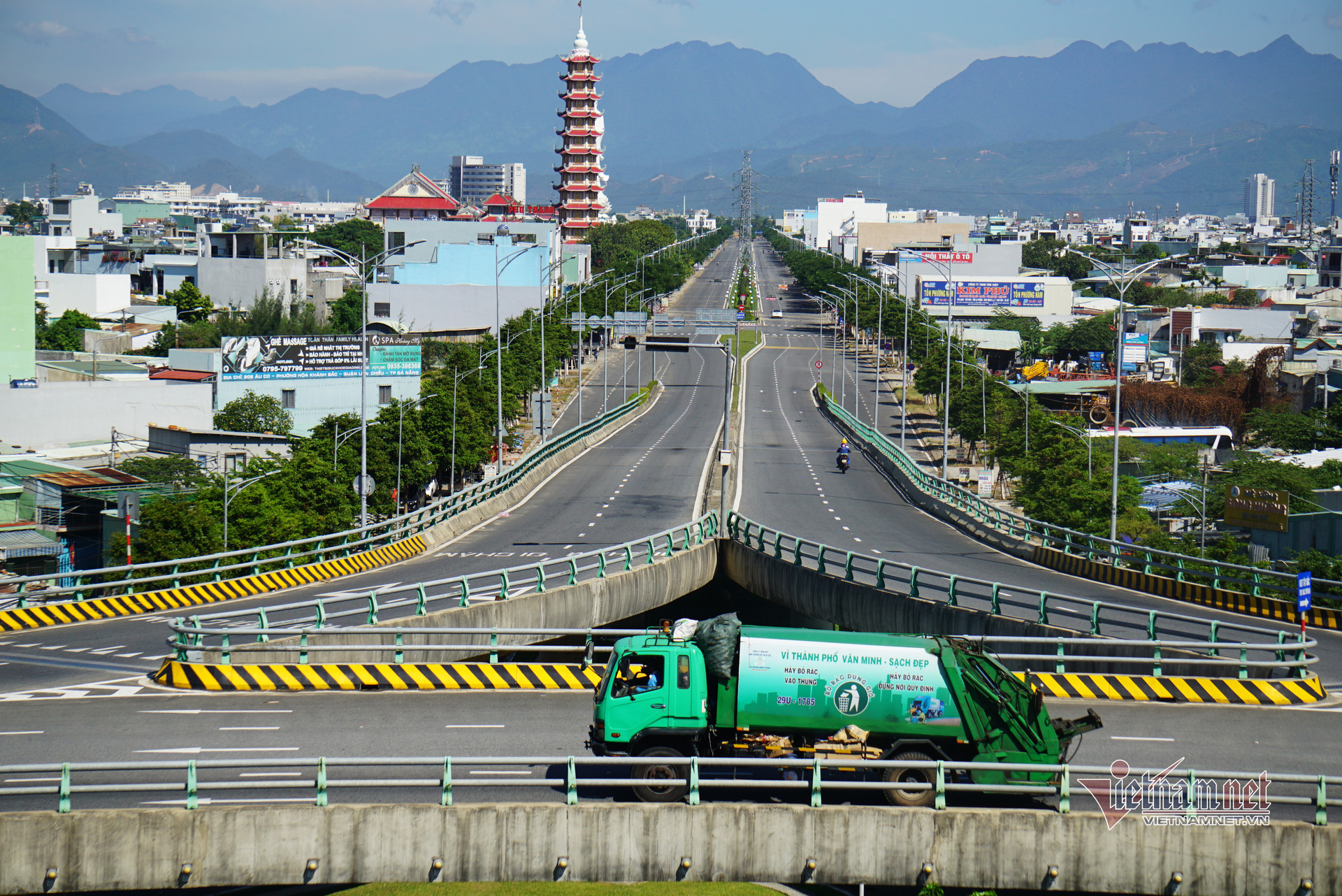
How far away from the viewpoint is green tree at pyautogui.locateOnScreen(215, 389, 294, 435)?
7344 cm

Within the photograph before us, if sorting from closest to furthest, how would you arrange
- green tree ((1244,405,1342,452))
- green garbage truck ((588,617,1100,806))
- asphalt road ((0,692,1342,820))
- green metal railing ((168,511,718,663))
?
asphalt road ((0,692,1342,820)) < green garbage truck ((588,617,1100,806)) < green metal railing ((168,511,718,663)) < green tree ((1244,405,1342,452))

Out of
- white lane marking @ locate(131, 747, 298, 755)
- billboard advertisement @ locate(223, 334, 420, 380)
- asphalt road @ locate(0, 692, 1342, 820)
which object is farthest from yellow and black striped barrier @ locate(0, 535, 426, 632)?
billboard advertisement @ locate(223, 334, 420, 380)

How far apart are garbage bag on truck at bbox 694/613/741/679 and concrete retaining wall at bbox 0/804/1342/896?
6.83 ft

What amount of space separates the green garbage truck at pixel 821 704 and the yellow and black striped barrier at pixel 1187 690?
14.4 ft

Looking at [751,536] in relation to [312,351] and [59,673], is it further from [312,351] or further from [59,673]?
[312,351]

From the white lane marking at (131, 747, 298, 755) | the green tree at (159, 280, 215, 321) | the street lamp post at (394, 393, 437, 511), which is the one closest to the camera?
the white lane marking at (131, 747, 298, 755)

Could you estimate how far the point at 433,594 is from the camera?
29906 mm

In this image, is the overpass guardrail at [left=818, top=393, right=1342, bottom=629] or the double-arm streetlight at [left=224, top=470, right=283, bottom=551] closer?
the overpass guardrail at [left=818, top=393, right=1342, bottom=629]

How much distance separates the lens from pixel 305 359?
256 feet

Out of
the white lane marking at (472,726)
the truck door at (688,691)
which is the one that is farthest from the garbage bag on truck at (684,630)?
the white lane marking at (472,726)

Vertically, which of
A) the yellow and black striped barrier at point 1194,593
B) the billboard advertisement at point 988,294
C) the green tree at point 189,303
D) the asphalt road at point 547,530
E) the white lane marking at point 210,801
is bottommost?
the asphalt road at point 547,530

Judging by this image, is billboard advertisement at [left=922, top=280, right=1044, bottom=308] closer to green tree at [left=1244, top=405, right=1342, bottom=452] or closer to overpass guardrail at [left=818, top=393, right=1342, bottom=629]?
green tree at [left=1244, top=405, right=1342, bottom=452]

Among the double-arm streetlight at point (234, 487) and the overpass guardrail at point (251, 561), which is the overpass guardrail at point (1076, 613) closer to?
the overpass guardrail at point (251, 561)

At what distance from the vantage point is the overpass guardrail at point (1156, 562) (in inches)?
1112
